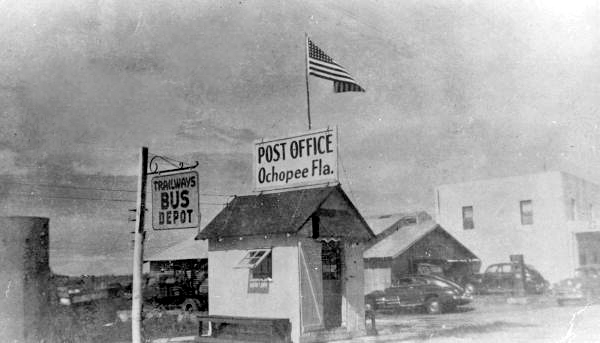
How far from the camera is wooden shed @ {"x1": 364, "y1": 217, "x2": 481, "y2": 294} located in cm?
3077

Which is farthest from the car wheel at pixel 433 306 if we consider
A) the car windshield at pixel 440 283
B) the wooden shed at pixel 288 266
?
the wooden shed at pixel 288 266

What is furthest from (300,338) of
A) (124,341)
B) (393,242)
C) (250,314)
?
(393,242)

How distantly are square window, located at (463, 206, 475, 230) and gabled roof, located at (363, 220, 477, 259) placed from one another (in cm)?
392

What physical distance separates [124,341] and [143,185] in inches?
269

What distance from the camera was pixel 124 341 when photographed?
1578 centimetres

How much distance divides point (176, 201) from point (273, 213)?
16.9 ft

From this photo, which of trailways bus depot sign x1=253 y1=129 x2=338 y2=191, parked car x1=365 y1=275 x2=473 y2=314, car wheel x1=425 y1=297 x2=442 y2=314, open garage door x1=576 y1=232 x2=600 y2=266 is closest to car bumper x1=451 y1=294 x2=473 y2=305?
parked car x1=365 y1=275 x2=473 y2=314

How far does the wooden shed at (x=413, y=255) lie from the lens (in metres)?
30.8

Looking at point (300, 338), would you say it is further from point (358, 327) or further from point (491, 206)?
point (491, 206)

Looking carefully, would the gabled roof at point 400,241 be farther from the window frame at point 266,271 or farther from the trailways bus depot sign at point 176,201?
the trailways bus depot sign at point 176,201

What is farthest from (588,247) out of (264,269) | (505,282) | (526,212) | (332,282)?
(264,269)

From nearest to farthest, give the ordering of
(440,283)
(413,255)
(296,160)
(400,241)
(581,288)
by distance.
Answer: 1. (296,160)
2. (440,283)
3. (581,288)
4. (413,255)
5. (400,241)

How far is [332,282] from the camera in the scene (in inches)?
632

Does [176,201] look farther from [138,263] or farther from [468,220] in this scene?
[468,220]
